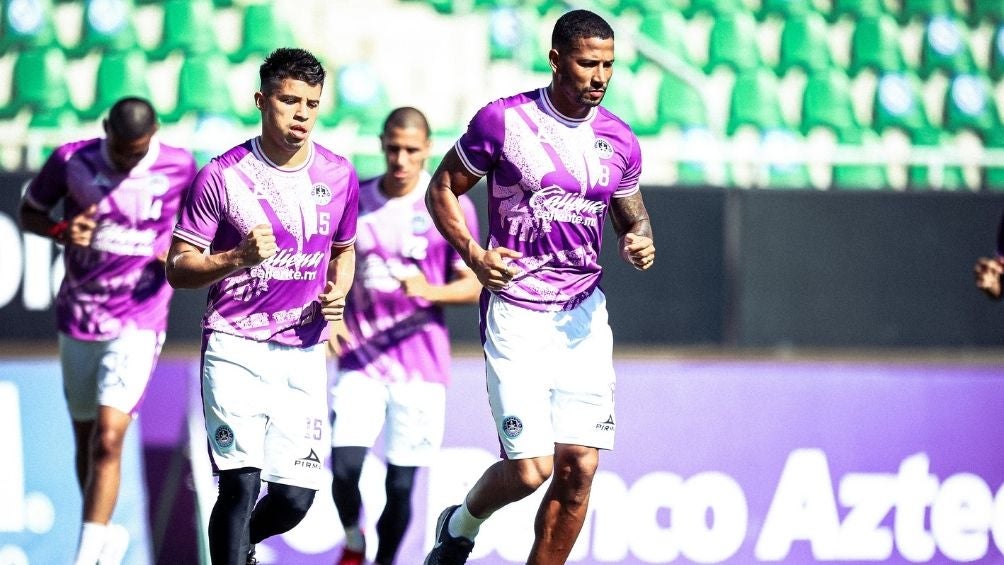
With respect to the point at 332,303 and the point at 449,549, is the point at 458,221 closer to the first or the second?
the point at 332,303

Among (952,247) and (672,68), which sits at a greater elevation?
(672,68)

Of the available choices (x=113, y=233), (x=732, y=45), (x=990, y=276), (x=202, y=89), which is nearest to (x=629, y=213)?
(x=990, y=276)

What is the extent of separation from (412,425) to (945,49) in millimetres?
8375

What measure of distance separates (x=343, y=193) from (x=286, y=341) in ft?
2.11

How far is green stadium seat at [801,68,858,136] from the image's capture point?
12.2 meters

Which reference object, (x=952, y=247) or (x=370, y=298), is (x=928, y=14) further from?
(x=370, y=298)

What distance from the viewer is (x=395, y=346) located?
6523 mm

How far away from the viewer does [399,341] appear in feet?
21.4

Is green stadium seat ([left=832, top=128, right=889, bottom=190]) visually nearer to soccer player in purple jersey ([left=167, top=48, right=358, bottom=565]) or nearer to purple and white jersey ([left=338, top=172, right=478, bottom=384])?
purple and white jersey ([left=338, top=172, right=478, bottom=384])

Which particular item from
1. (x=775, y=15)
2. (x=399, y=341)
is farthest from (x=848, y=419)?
(x=775, y=15)

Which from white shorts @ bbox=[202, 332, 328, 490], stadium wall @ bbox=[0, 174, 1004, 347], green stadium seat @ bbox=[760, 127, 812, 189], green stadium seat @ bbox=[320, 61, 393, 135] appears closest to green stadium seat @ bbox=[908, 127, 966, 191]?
green stadium seat @ bbox=[760, 127, 812, 189]

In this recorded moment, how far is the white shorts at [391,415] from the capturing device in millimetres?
6461

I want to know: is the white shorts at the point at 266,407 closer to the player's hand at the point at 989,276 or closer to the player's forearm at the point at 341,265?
the player's forearm at the point at 341,265

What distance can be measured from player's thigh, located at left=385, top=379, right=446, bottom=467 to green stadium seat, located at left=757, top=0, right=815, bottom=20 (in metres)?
7.52
